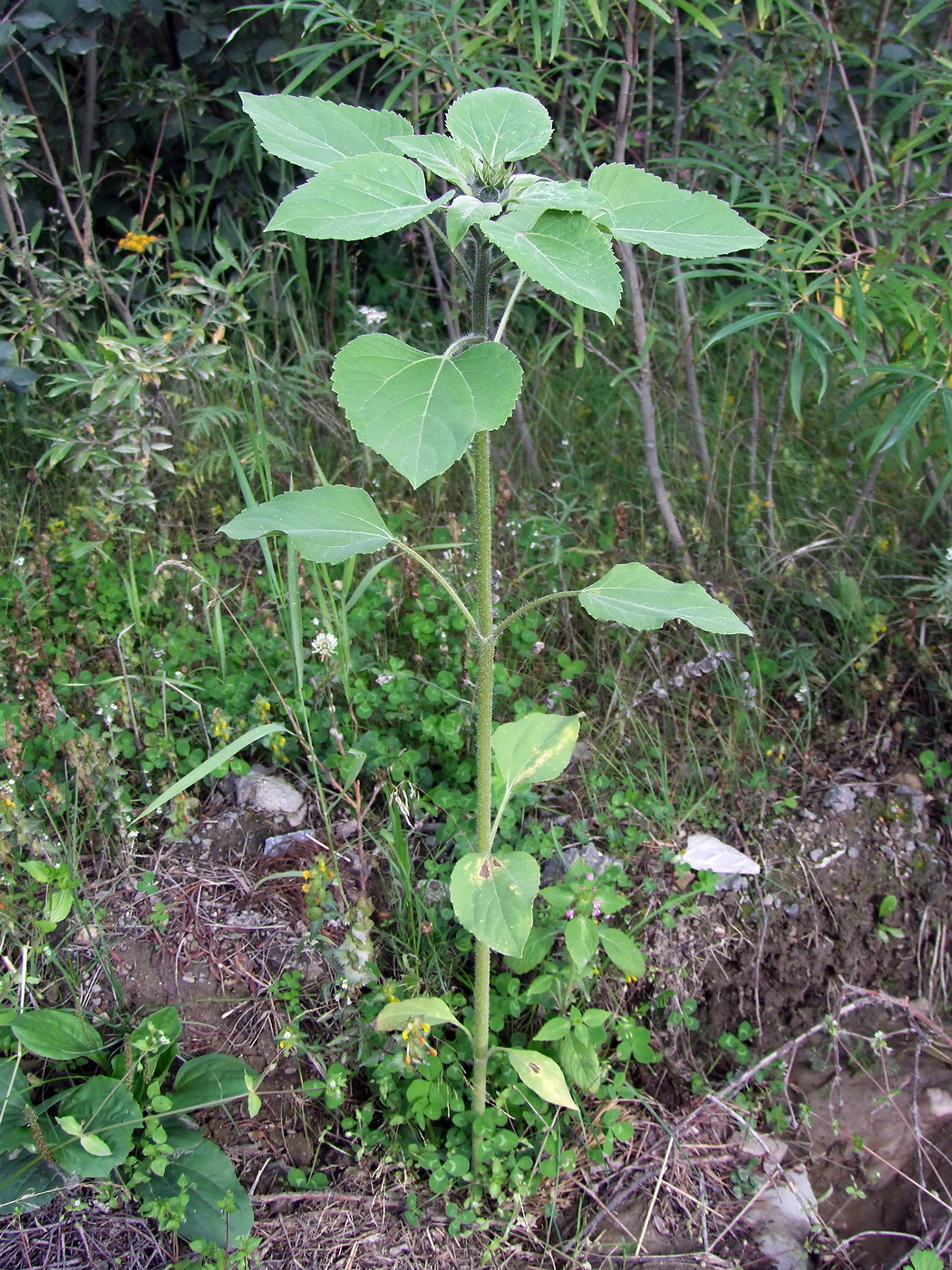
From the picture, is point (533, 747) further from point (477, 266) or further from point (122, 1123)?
point (122, 1123)

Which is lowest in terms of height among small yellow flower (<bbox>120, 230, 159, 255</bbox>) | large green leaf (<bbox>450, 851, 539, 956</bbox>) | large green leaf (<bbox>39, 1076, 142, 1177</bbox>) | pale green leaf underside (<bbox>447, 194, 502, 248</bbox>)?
large green leaf (<bbox>39, 1076, 142, 1177</bbox>)

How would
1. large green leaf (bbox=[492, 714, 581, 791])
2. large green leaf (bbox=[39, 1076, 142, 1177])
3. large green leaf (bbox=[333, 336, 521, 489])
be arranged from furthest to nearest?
1. large green leaf (bbox=[492, 714, 581, 791])
2. large green leaf (bbox=[39, 1076, 142, 1177])
3. large green leaf (bbox=[333, 336, 521, 489])

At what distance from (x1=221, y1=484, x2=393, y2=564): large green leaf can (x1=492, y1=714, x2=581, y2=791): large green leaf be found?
1.49ft

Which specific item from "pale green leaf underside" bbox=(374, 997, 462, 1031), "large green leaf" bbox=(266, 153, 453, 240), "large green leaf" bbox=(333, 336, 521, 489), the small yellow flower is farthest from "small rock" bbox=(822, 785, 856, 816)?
the small yellow flower

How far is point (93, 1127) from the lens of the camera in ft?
5.16

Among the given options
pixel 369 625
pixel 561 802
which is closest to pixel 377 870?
pixel 561 802

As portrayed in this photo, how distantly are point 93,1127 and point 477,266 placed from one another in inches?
59.3

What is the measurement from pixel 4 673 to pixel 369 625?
2.85 ft

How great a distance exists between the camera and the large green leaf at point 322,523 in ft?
4.16

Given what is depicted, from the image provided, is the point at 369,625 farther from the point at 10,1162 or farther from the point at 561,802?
the point at 10,1162

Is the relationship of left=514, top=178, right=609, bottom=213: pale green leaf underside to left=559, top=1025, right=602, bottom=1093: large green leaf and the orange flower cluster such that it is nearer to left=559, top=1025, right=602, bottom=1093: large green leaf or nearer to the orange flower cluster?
left=559, top=1025, right=602, bottom=1093: large green leaf

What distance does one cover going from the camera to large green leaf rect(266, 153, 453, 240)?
3.24 feet

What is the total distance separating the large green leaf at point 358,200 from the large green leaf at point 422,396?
122mm

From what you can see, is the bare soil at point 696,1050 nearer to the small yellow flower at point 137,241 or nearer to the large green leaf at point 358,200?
the large green leaf at point 358,200
